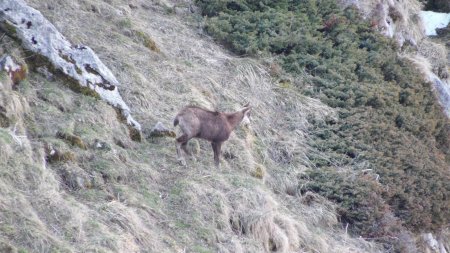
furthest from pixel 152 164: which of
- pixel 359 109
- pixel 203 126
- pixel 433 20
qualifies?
pixel 433 20

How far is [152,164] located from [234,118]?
2254mm

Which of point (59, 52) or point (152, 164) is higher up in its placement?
point (59, 52)

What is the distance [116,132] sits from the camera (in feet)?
34.8

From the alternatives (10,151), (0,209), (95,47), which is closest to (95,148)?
(10,151)

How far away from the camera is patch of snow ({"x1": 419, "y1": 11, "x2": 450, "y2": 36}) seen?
2351 cm

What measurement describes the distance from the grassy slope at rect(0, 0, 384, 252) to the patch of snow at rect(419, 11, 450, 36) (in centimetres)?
1011

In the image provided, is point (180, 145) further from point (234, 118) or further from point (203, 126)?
point (234, 118)

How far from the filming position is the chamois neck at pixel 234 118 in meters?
12.2

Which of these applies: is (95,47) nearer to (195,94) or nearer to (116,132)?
(195,94)

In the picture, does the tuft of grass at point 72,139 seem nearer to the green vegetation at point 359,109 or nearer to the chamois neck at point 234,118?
the chamois neck at point 234,118

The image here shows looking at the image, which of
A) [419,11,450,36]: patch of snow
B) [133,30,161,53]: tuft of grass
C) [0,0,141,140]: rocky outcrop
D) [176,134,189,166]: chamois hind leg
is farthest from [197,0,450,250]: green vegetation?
[419,11,450,36]: patch of snow

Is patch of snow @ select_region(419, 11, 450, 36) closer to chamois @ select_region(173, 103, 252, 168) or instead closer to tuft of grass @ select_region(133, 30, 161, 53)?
tuft of grass @ select_region(133, 30, 161, 53)

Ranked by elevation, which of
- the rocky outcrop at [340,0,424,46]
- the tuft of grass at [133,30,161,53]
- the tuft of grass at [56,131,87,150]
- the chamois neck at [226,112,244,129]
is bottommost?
the chamois neck at [226,112,244,129]

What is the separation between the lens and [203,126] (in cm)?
1141
